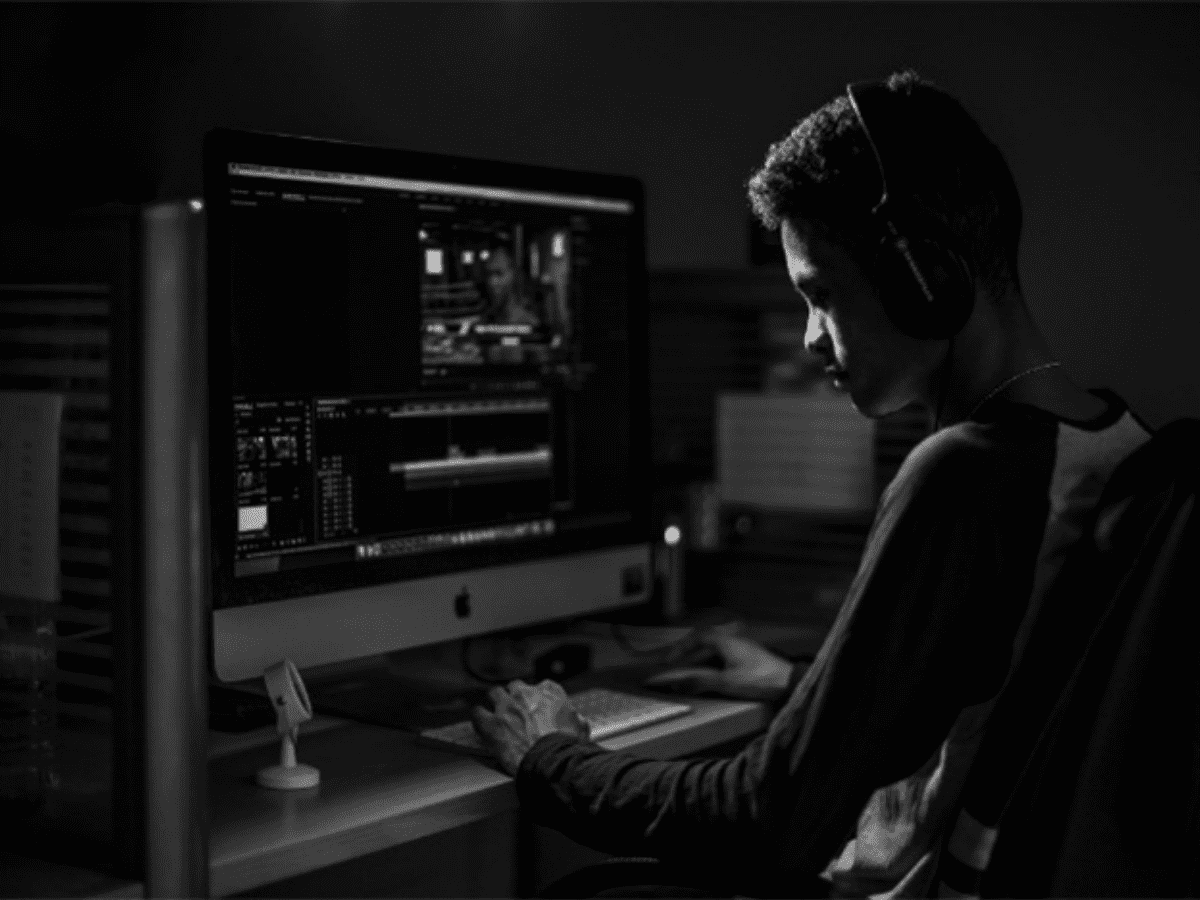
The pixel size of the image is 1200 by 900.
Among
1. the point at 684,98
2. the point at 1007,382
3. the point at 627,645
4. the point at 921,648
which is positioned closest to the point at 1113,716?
the point at 921,648

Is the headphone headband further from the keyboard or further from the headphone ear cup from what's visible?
the keyboard

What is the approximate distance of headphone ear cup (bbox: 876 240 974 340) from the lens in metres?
1.25

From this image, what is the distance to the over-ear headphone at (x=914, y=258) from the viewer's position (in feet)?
4.12

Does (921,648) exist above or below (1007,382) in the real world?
below

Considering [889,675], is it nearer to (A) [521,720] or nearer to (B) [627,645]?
(A) [521,720]

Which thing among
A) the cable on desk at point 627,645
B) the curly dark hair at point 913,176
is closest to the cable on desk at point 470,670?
the cable on desk at point 627,645

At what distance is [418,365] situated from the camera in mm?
1771

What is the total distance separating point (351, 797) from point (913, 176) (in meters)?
0.71

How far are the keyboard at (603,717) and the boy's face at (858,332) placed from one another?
46 centimetres

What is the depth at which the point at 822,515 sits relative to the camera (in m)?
2.37

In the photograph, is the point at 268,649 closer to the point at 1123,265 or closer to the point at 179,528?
the point at 179,528

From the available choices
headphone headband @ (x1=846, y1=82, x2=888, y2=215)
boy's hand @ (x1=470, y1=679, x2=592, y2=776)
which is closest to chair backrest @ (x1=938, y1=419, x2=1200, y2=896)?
headphone headband @ (x1=846, y1=82, x2=888, y2=215)

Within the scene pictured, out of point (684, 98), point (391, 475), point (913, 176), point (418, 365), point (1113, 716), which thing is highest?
point (684, 98)

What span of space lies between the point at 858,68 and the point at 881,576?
1427mm
